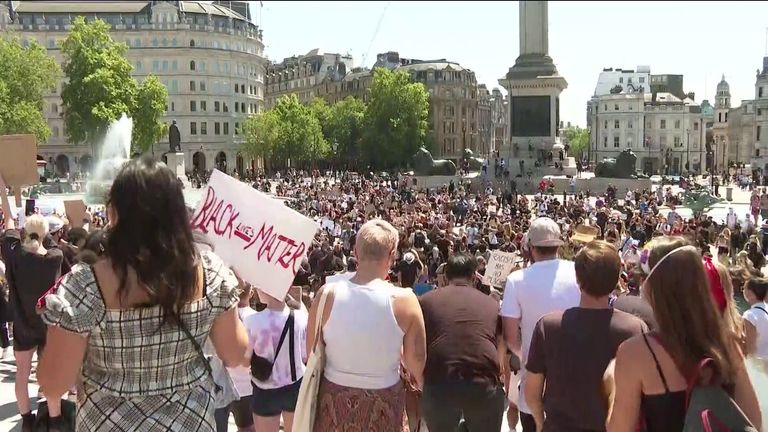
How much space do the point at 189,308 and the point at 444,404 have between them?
2404 millimetres

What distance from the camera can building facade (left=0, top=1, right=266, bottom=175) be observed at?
9075 cm

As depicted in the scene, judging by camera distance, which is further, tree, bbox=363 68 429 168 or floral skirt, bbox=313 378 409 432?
tree, bbox=363 68 429 168

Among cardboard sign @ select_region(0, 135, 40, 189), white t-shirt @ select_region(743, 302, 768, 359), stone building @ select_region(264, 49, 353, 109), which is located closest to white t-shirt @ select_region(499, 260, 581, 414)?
white t-shirt @ select_region(743, 302, 768, 359)

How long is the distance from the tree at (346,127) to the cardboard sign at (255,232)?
89.4 metres

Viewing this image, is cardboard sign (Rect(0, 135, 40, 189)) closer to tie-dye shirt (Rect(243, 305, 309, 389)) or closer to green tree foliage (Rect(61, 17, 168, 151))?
tie-dye shirt (Rect(243, 305, 309, 389))

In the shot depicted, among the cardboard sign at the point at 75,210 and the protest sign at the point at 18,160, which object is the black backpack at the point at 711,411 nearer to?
the protest sign at the point at 18,160

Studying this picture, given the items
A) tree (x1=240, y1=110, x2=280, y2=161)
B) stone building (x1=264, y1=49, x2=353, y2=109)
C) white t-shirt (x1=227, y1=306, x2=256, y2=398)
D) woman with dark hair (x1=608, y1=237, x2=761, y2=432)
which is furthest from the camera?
stone building (x1=264, y1=49, x2=353, y2=109)

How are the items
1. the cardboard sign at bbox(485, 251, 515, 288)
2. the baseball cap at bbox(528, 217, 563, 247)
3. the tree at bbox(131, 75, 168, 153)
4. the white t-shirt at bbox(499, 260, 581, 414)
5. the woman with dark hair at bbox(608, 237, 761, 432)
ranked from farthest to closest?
the tree at bbox(131, 75, 168, 153) < the cardboard sign at bbox(485, 251, 515, 288) < the baseball cap at bbox(528, 217, 563, 247) < the white t-shirt at bbox(499, 260, 581, 414) < the woman with dark hair at bbox(608, 237, 761, 432)

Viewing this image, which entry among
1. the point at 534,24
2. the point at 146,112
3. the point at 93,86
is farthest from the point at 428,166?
the point at 93,86

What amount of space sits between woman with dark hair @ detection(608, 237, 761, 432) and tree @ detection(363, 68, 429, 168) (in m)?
86.9

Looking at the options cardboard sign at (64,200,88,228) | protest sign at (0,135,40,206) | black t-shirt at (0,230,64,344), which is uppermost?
protest sign at (0,135,40,206)

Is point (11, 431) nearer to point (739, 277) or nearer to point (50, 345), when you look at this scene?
point (50, 345)

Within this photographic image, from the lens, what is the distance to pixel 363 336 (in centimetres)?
445

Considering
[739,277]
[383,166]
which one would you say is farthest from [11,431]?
[383,166]
